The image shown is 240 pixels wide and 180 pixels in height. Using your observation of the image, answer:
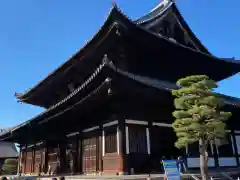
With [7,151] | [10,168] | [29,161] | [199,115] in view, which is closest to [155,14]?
[199,115]

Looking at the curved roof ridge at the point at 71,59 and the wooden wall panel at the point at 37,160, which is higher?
the curved roof ridge at the point at 71,59

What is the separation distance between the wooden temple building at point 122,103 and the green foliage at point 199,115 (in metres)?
2.00

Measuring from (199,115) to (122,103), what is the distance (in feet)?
11.9

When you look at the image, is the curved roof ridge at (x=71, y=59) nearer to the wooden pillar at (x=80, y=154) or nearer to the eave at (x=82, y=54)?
the eave at (x=82, y=54)

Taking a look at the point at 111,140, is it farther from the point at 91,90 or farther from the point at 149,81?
the point at 149,81

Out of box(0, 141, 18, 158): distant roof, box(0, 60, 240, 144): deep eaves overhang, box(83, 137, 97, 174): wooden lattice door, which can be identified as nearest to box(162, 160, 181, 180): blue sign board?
box(0, 60, 240, 144): deep eaves overhang

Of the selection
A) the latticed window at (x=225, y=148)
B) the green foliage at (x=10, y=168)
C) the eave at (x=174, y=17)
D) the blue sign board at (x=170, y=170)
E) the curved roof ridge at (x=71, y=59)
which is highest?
the eave at (x=174, y=17)

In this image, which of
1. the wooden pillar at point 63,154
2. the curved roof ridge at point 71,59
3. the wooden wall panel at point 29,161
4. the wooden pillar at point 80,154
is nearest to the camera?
the curved roof ridge at point 71,59

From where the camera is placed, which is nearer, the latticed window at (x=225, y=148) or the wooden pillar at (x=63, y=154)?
the latticed window at (x=225, y=148)

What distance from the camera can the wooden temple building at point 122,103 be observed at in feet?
39.1

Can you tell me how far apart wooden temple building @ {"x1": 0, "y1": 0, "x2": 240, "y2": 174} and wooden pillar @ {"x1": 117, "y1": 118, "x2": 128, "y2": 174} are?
0.04 meters

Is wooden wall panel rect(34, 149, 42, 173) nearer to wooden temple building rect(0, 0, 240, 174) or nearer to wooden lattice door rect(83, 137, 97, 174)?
wooden temple building rect(0, 0, 240, 174)

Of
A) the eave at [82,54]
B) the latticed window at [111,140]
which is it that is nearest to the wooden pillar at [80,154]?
the latticed window at [111,140]

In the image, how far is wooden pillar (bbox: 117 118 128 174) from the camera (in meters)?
11.3
